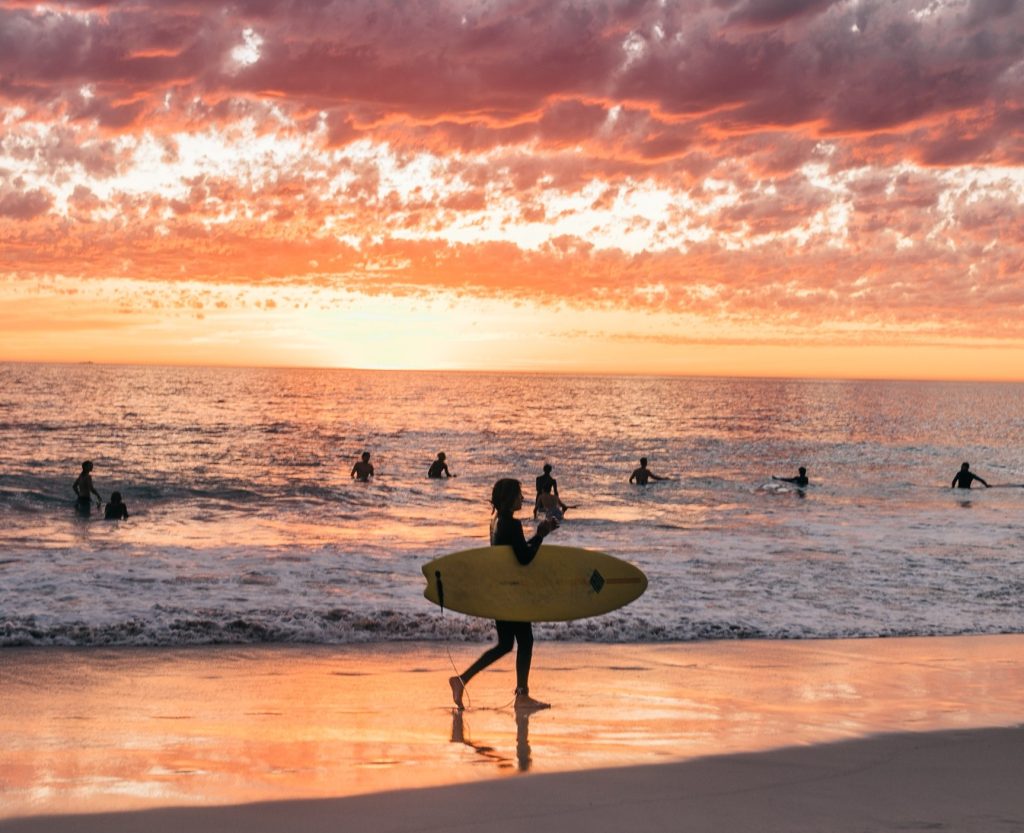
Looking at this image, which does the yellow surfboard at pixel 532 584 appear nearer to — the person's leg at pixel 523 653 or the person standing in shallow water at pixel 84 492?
the person's leg at pixel 523 653

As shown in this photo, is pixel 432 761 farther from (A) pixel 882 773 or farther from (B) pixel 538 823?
(A) pixel 882 773

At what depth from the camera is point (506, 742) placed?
23.9ft

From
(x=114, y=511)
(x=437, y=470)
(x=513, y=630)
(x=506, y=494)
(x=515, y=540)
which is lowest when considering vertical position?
(x=114, y=511)

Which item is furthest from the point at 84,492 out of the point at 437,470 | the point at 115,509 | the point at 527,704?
the point at 527,704

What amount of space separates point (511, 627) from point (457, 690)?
68 centimetres

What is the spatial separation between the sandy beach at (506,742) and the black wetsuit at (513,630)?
0.33 meters

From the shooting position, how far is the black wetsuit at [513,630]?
845cm

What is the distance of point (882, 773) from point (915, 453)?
59.8 m

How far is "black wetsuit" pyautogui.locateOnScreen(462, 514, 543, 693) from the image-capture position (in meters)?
8.45

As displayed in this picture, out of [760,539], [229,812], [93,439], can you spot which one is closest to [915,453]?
[760,539]

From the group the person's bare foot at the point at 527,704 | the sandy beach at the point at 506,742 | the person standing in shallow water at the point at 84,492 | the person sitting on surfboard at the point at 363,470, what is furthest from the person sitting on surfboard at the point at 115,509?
the person's bare foot at the point at 527,704

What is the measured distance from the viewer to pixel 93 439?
56625 millimetres

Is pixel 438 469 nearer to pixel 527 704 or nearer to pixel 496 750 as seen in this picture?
pixel 527 704

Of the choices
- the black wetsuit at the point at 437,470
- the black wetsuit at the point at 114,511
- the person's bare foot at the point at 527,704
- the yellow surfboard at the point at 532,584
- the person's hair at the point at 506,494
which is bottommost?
the black wetsuit at the point at 114,511
